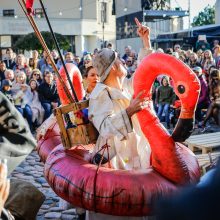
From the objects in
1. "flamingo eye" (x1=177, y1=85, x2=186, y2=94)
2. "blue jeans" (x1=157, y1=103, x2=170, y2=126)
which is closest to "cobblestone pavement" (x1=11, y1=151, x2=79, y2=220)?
"flamingo eye" (x1=177, y1=85, x2=186, y2=94)

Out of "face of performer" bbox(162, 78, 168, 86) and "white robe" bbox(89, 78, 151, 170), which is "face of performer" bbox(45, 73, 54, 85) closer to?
"face of performer" bbox(162, 78, 168, 86)

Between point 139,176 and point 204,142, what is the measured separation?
3.11 m

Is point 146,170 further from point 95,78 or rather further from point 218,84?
point 218,84

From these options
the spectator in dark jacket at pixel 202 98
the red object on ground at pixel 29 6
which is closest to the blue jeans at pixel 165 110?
the spectator in dark jacket at pixel 202 98

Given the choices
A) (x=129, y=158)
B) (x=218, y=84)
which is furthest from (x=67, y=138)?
(x=218, y=84)

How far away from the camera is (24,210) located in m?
4.02

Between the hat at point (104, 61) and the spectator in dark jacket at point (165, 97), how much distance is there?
621cm

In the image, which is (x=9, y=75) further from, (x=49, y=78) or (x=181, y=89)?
(x=181, y=89)

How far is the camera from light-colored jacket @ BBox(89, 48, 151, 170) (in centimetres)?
317

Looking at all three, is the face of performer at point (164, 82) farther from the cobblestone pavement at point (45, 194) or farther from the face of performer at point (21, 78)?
the cobblestone pavement at point (45, 194)

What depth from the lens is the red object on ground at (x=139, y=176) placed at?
3092mm

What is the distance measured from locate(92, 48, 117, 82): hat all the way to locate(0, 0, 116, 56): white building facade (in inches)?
1209

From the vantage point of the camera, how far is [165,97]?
31.7ft

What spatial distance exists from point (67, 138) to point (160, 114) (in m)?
6.35
